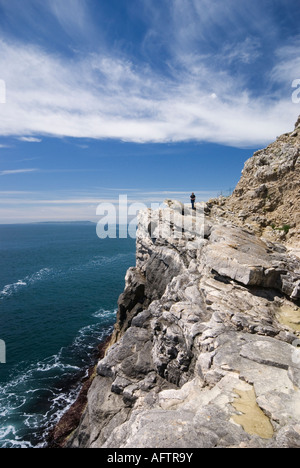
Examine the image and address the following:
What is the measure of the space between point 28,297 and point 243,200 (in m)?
59.7

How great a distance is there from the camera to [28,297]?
220 feet

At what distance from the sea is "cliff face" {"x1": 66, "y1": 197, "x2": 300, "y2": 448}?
1402 centimetres

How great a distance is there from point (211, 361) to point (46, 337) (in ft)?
140

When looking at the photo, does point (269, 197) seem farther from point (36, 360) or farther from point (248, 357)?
point (36, 360)

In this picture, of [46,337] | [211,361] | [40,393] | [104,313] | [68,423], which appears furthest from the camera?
[104,313]

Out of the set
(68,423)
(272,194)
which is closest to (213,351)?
(68,423)

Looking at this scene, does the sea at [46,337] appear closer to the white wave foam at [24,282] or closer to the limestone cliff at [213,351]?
the white wave foam at [24,282]

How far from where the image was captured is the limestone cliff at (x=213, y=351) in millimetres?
10289

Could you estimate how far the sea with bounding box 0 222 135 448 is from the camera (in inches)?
1273

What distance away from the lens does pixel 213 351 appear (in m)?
15.6

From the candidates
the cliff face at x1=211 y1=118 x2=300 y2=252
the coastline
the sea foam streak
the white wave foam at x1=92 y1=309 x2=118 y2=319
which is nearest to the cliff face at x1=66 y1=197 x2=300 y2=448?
the cliff face at x1=211 y1=118 x2=300 y2=252

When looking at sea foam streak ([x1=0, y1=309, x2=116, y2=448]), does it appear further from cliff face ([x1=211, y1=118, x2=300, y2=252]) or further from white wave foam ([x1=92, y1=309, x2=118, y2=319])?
cliff face ([x1=211, y1=118, x2=300, y2=252])

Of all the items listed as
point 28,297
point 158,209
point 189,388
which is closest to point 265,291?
point 189,388

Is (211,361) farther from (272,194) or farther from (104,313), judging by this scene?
(104,313)
